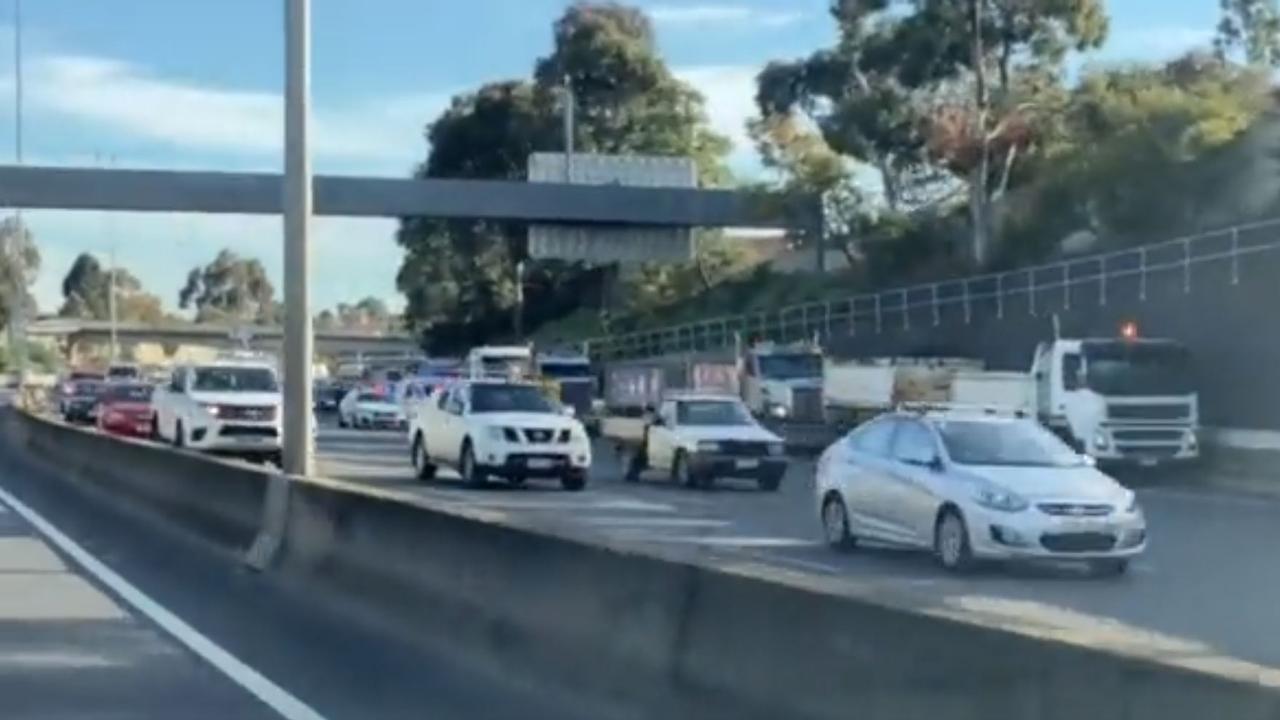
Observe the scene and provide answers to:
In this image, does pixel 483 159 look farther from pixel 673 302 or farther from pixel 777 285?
pixel 777 285

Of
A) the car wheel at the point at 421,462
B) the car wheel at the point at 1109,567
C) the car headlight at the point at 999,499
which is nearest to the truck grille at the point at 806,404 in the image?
the car wheel at the point at 421,462

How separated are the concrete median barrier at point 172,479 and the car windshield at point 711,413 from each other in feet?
32.6

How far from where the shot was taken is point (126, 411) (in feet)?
195

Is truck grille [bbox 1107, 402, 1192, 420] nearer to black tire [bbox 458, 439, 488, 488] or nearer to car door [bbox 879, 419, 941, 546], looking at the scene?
black tire [bbox 458, 439, 488, 488]

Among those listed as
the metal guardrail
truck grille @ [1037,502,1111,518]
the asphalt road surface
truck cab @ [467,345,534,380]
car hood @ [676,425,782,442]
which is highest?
the metal guardrail

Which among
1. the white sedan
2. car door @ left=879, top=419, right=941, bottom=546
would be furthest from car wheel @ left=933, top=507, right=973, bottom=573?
car door @ left=879, top=419, right=941, bottom=546

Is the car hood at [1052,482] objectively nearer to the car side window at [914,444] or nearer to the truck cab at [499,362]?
the car side window at [914,444]

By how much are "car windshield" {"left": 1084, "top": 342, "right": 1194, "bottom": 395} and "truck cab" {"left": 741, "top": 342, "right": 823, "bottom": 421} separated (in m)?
10.8

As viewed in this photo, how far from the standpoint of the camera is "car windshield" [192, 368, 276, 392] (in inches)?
1784

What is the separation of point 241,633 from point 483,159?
83517 mm

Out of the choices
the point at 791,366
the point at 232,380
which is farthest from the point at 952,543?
the point at 791,366

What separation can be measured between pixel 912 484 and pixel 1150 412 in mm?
A: 19182

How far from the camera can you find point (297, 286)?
22.1 meters

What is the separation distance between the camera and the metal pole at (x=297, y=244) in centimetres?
2181
